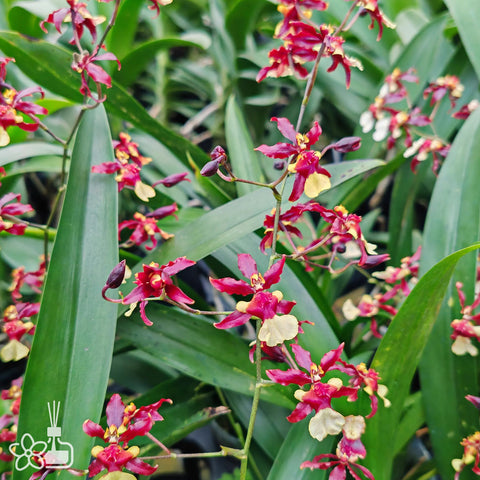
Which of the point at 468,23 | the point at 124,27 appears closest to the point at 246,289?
the point at 468,23

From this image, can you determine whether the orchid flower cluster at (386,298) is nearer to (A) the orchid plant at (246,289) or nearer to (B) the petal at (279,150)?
(A) the orchid plant at (246,289)

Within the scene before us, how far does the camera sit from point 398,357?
487mm

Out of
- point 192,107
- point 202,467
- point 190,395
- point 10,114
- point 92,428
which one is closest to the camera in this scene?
point 92,428

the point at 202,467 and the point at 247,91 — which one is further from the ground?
the point at 247,91

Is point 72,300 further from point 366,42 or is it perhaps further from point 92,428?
point 366,42

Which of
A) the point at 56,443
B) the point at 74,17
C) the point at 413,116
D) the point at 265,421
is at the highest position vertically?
the point at 74,17

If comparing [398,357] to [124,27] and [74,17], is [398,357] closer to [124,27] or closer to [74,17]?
[74,17]

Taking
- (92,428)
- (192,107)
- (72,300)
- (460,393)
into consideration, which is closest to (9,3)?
(192,107)

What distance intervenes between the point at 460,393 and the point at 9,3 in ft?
3.68

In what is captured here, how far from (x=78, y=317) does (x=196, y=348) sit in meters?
0.14

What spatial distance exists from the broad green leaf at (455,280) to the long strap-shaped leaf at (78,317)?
1.24 ft

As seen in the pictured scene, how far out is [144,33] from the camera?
1.50 meters

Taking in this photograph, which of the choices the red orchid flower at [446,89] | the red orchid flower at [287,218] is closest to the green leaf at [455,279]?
the red orchid flower at [446,89]

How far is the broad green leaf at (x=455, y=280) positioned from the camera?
550 mm
